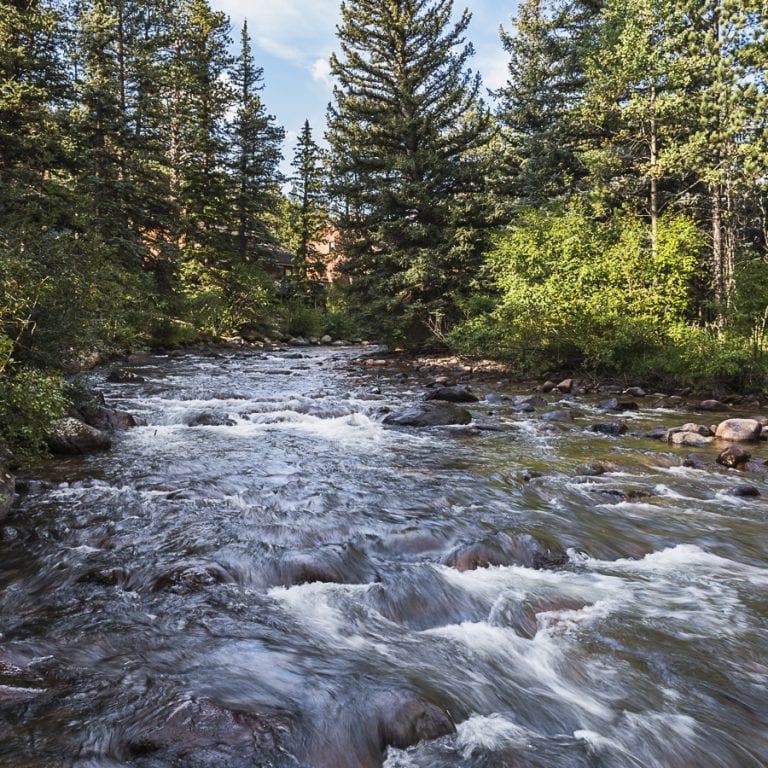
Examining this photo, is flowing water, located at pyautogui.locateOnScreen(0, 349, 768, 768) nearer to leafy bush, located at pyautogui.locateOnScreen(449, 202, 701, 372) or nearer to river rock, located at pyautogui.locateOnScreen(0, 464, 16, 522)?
river rock, located at pyautogui.locateOnScreen(0, 464, 16, 522)

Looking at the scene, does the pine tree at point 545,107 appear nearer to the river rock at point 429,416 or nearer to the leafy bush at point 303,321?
the river rock at point 429,416

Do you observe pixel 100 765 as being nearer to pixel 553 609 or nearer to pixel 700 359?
pixel 553 609

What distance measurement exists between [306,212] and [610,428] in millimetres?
36798

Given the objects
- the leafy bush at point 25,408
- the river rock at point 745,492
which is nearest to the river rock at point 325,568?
the leafy bush at point 25,408

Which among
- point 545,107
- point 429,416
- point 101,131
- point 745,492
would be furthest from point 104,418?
point 545,107

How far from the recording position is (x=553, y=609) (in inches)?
161

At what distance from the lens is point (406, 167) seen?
838 inches

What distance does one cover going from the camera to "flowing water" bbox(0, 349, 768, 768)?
2760 mm

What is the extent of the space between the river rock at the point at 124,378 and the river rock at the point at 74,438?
7352mm

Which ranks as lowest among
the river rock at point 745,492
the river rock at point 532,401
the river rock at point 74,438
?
the river rock at point 745,492

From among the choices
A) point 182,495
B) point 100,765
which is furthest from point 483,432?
point 100,765

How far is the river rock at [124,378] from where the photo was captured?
49.9 ft

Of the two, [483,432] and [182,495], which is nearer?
[182,495]

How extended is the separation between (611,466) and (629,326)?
7227mm
